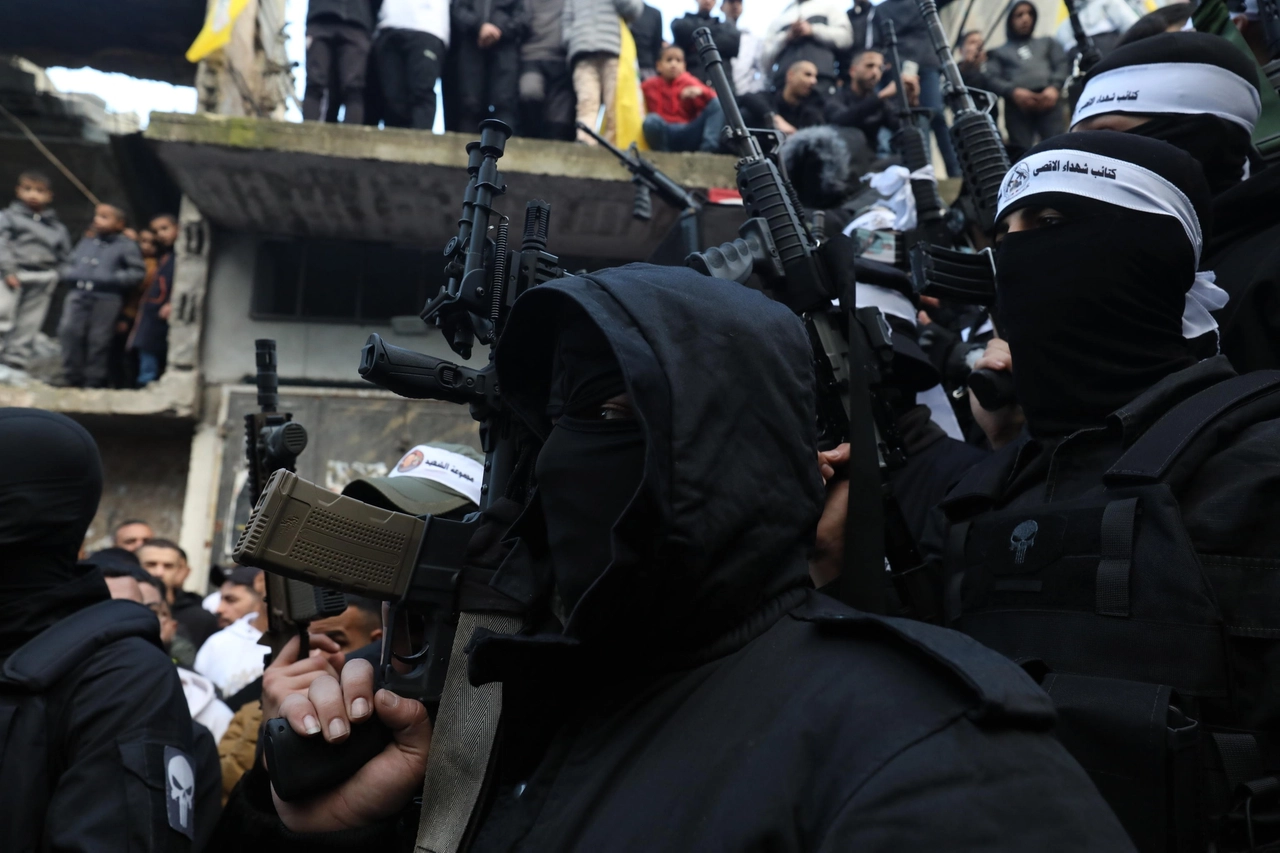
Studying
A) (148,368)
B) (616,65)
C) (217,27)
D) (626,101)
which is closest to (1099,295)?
(626,101)

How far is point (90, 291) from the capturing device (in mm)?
8656

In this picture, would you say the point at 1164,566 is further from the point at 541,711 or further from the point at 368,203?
the point at 368,203

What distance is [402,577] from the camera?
1924mm

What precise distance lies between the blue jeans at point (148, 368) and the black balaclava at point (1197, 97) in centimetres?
841

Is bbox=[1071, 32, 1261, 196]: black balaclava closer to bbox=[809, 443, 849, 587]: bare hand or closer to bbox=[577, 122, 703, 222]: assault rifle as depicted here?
bbox=[809, 443, 849, 587]: bare hand

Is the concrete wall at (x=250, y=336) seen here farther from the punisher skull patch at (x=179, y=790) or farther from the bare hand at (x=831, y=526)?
the bare hand at (x=831, y=526)

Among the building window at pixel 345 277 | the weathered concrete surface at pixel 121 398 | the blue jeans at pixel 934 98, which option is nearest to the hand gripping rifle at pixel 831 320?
the blue jeans at pixel 934 98

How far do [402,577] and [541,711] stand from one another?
787 millimetres

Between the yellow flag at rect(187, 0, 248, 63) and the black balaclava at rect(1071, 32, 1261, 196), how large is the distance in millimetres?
8039

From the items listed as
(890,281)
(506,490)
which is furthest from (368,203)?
(506,490)

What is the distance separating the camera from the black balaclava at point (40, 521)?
227 cm

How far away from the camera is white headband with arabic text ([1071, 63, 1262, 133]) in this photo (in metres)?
2.34

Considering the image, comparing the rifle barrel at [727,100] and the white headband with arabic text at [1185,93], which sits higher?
the white headband with arabic text at [1185,93]

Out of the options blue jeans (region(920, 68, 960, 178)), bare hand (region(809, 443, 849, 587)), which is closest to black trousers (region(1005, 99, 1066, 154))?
blue jeans (region(920, 68, 960, 178))
